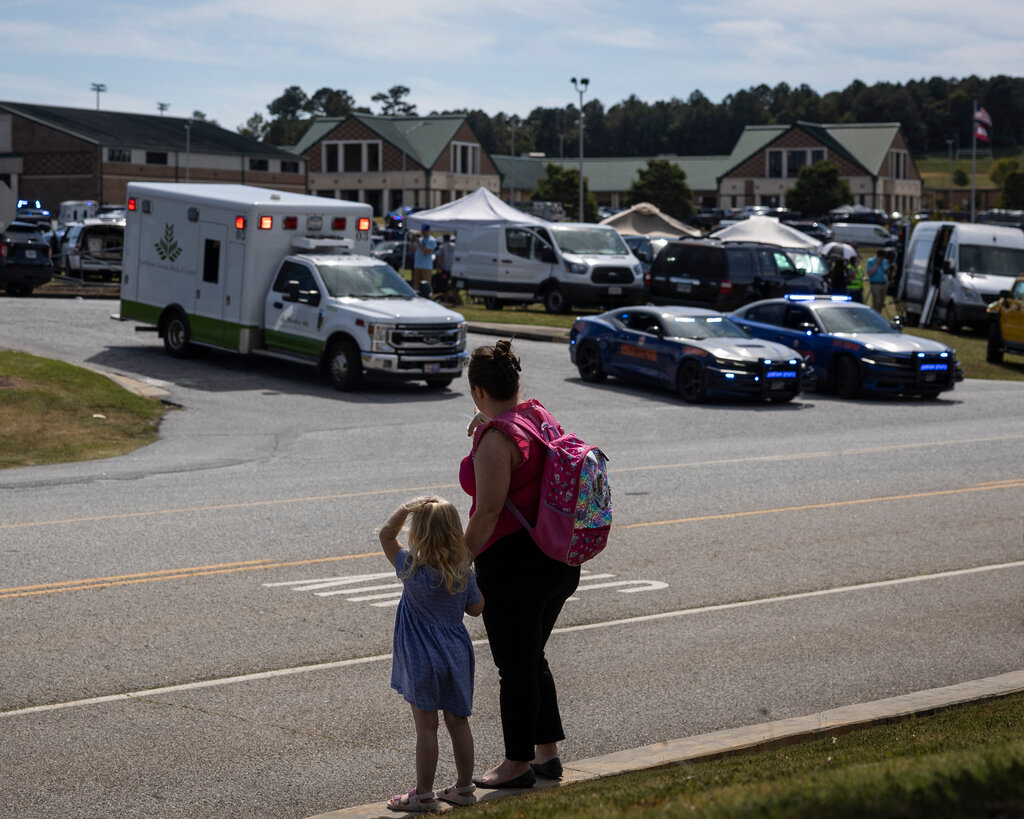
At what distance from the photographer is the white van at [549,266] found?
3412cm

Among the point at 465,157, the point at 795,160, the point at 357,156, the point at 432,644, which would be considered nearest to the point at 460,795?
the point at 432,644

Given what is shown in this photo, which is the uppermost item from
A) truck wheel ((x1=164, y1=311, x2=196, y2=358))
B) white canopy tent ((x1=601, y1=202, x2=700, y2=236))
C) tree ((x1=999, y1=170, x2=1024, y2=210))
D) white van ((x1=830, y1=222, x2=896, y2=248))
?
tree ((x1=999, y1=170, x2=1024, y2=210))

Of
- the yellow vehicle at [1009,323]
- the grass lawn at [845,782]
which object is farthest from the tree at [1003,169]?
the grass lawn at [845,782]

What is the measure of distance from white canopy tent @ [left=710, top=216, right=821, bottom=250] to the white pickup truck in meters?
19.4

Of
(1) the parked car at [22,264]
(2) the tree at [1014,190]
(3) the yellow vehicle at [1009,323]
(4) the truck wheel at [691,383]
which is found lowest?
(4) the truck wheel at [691,383]

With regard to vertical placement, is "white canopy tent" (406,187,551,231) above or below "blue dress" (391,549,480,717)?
above

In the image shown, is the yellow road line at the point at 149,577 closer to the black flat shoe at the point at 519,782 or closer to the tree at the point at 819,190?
the black flat shoe at the point at 519,782

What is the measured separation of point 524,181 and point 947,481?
109593 mm

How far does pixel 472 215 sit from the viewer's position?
3994 cm

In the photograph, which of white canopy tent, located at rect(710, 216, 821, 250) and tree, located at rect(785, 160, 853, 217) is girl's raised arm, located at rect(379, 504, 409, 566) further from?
tree, located at rect(785, 160, 853, 217)

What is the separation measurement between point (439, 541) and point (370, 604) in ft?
Result: 12.5

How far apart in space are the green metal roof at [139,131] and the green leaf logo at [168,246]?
64687 millimetres

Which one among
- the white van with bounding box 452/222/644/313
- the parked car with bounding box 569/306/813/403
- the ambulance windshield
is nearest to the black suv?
the white van with bounding box 452/222/644/313

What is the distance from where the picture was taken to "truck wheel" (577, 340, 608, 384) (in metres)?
23.7
